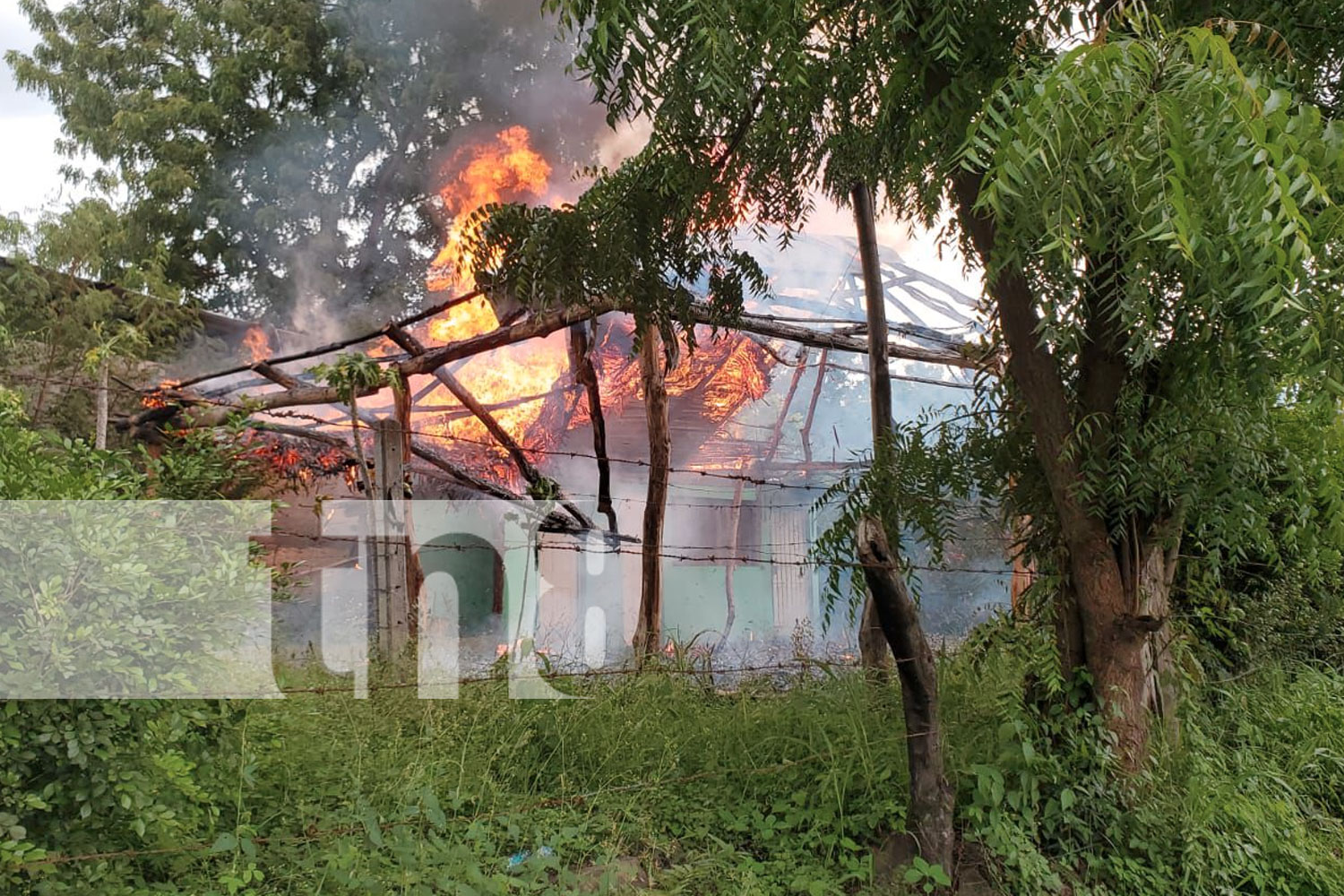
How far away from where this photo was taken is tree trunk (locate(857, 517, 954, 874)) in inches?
107

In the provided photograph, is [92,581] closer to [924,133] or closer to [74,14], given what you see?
[924,133]

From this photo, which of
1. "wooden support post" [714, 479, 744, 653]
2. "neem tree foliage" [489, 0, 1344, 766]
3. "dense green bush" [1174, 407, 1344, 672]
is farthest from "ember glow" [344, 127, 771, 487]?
"dense green bush" [1174, 407, 1344, 672]

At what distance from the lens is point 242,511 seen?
97.0 inches

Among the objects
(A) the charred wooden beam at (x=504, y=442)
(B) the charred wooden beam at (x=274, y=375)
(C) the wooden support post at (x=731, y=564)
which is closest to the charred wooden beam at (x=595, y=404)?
(A) the charred wooden beam at (x=504, y=442)

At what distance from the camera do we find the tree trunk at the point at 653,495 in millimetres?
6152

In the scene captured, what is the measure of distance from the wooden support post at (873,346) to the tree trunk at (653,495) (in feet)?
5.04

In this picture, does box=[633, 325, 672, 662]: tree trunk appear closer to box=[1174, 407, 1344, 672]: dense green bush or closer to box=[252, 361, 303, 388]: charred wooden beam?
box=[252, 361, 303, 388]: charred wooden beam

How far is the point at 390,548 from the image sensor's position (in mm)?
4738

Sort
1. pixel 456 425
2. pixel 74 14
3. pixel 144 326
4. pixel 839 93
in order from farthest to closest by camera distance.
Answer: pixel 456 425 < pixel 74 14 < pixel 144 326 < pixel 839 93

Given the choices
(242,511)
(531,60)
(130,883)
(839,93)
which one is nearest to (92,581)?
(242,511)

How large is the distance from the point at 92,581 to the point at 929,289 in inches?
314

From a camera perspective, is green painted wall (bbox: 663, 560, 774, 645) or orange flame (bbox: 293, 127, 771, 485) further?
green painted wall (bbox: 663, 560, 774, 645)

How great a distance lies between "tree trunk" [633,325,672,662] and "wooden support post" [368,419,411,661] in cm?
179

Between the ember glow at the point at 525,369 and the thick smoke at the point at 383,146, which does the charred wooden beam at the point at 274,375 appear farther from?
the thick smoke at the point at 383,146
